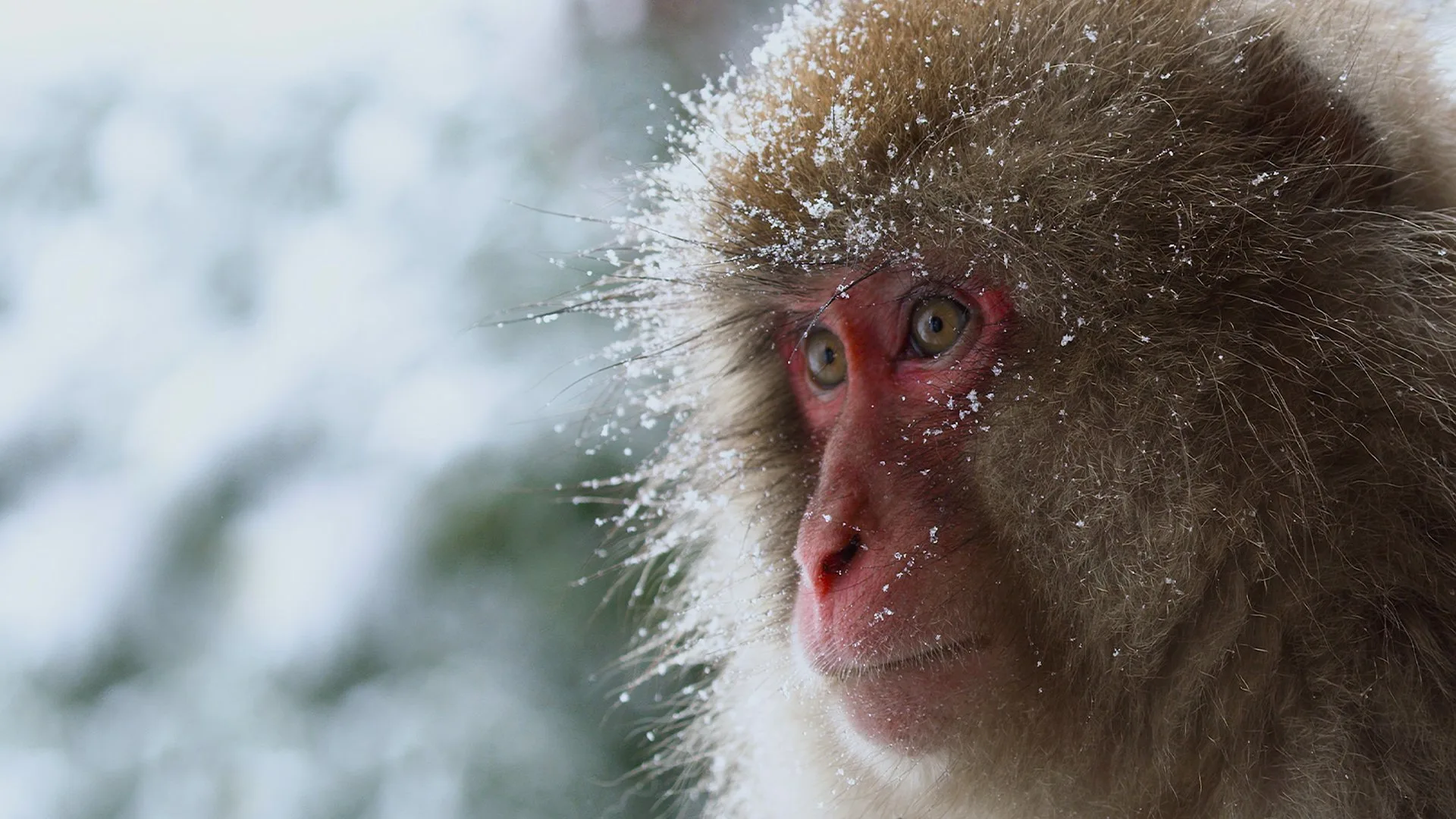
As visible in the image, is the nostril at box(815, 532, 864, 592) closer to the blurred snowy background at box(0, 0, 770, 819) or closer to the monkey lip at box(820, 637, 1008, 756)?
the monkey lip at box(820, 637, 1008, 756)

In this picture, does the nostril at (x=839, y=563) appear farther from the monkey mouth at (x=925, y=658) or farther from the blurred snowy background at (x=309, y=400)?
the blurred snowy background at (x=309, y=400)

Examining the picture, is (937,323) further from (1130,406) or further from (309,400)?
(309,400)

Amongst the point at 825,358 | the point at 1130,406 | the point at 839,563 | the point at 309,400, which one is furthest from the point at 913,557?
the point at 309,400

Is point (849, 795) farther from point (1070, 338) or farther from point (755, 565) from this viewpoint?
point (1070, 338)

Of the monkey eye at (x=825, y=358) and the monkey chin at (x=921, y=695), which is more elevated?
the monkey eye at (x=825, y=358)

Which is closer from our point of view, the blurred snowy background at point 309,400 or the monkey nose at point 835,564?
the monkey nose at point 835,564

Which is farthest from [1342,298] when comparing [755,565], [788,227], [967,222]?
[755,565]

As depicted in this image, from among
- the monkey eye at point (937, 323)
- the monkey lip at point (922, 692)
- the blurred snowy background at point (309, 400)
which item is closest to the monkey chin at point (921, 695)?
the monkey lip at point (922, 692)
